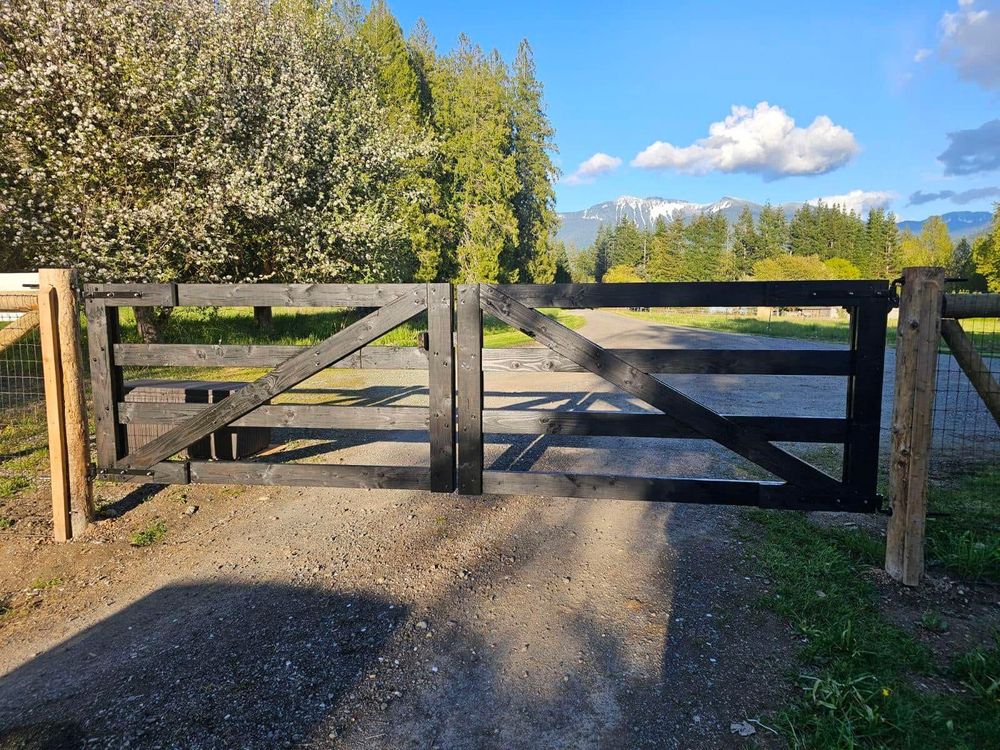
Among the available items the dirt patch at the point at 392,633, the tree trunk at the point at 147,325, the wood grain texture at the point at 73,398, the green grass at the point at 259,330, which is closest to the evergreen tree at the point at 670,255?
the green grass at the point at 259,330

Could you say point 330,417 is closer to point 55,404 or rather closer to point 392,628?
point 392,628

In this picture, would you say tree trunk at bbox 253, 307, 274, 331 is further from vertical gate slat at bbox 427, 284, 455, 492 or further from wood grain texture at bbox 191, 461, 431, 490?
vertical gate slat at bbox 427, 284, 455, 492

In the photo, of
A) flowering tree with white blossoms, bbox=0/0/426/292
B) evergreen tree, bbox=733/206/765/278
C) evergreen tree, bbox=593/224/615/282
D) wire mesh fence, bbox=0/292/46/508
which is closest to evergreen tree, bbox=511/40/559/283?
flowering tree with white blossoms, bbox=0/0/426/292

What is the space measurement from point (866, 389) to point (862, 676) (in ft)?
6.49

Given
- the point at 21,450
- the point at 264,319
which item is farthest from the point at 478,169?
the point at 21,450

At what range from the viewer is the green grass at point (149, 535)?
4566mm

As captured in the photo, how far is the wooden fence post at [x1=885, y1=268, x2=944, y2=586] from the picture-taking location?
12.6ft

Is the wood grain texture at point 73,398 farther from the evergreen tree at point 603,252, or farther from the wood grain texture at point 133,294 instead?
the evergreen tree at point 603,252

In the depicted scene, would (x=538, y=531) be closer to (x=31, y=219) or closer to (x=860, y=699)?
(x=860, y=699)

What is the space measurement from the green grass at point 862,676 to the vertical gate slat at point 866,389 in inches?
25.5

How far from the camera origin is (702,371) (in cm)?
427

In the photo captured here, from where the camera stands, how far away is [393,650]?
123 inches

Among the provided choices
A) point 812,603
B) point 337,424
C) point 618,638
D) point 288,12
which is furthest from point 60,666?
point 288,12

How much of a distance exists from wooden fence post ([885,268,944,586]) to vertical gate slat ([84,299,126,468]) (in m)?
5.94
